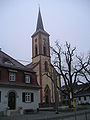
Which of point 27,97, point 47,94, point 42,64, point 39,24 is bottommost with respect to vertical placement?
point 27,97

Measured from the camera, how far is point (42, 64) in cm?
5316

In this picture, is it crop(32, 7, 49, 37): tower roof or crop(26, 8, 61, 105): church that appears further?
crop(32, 7, 49, 37): tower roof

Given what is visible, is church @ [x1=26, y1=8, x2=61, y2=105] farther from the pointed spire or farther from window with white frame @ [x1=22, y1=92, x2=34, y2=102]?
window with white frame @ [x1=22, y1=92, x2=34, y2=102]

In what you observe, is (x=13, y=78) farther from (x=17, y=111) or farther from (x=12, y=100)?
(x=17, y=111)

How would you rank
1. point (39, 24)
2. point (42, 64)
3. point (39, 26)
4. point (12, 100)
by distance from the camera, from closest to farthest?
point (12, 100)
point (42, 64)
point (39, 26)
point (39, 24)

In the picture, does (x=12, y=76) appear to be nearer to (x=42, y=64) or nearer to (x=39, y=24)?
(x=42, y=64)

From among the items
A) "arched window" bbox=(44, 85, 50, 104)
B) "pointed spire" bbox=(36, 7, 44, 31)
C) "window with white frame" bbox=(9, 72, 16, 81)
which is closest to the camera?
"window with white frame" bbox=(9, 72, 16, 81)

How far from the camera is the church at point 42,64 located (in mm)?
49281

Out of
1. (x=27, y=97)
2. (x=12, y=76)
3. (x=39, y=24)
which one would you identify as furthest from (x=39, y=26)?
(x=27, y=97)

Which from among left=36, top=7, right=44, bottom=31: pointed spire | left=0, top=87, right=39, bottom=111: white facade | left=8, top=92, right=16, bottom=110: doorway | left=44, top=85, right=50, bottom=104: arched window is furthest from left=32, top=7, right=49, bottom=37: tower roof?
left=8, top=92, right=16, bottom=110: doorway

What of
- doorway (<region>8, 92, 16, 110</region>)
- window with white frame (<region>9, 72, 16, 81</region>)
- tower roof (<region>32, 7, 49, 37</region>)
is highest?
tower roof (<region>32, 7, 49, 37</region>)

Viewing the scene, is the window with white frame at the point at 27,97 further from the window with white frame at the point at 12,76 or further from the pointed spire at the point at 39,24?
the pointed spire at the point at 39,24

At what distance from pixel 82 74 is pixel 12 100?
17.6 metres

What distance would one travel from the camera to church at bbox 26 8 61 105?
49281mm
